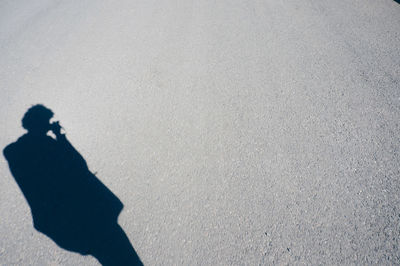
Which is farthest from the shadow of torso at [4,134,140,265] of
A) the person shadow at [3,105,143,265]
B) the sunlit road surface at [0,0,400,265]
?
the sunlit road surface at [0,0,400,265]

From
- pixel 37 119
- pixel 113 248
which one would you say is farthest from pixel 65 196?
pixel 37 119

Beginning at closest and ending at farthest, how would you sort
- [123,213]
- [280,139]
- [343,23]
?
[123,213]
[280,139]
[343,23]

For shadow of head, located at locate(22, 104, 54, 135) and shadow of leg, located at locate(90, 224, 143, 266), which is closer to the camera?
shadow of leg, located at locate(90, 224, 143, 266)

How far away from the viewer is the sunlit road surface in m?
2.40

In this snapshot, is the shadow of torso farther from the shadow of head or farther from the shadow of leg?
the shadow of head

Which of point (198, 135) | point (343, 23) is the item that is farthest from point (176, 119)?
point (343, 23)

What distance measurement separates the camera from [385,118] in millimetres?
3201

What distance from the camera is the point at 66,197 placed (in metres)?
2.83

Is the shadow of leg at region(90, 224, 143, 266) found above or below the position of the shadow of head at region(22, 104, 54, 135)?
above

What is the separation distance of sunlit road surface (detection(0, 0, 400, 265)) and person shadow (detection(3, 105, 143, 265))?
113 millimetres

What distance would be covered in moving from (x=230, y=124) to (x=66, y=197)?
8.36ft

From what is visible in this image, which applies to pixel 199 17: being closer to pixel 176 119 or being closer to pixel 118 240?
pixel 176 119

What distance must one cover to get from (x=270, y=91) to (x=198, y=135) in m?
1.54

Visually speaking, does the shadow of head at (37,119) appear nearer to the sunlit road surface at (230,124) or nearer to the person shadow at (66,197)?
the person shadow at (66,197)
